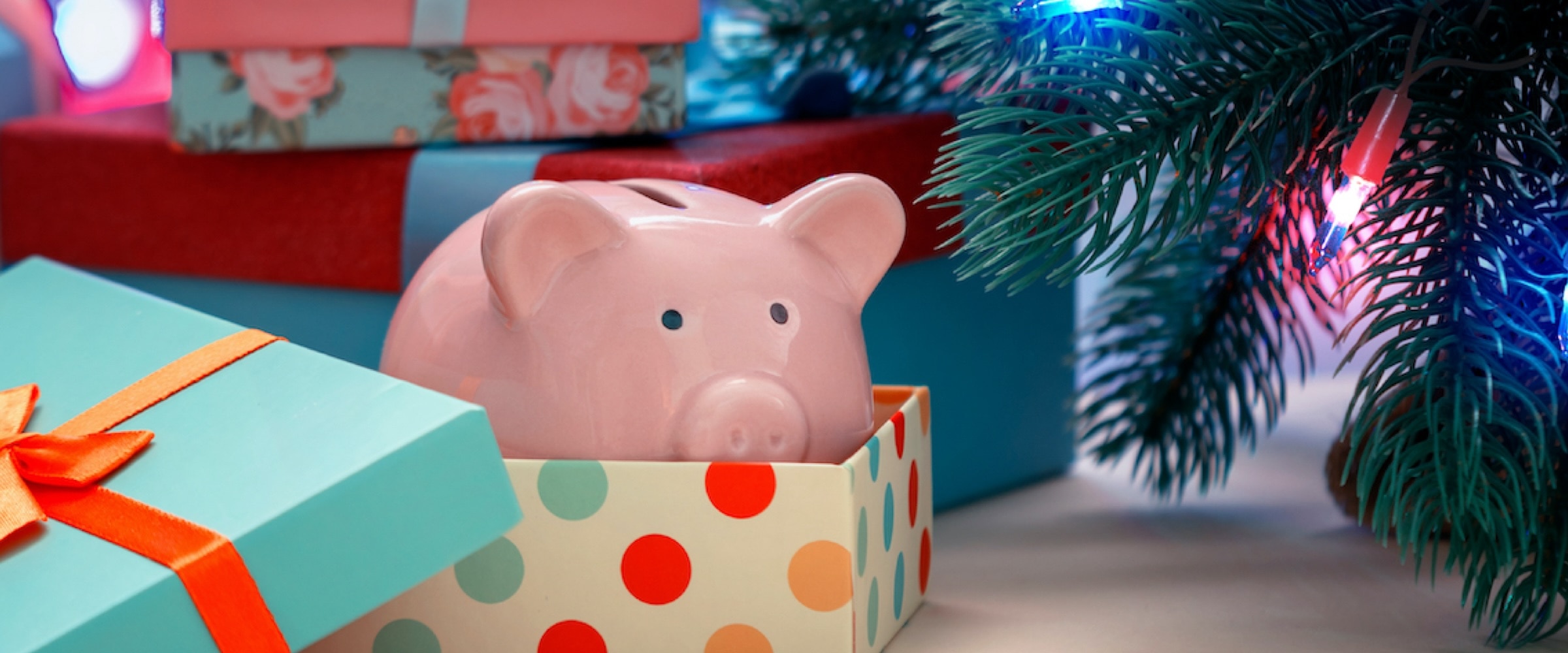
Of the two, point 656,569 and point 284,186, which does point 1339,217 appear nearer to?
point 656,569

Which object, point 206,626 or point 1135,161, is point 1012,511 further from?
point 206,626

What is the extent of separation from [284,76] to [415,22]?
0.10 m

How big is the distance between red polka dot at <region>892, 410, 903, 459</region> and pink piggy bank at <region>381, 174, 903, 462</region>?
18 mm

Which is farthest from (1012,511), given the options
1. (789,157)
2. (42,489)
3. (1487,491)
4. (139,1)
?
(139,1)

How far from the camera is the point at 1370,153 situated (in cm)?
65

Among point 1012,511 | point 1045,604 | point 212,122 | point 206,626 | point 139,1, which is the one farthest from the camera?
point 139,1

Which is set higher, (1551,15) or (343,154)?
(1551,15)

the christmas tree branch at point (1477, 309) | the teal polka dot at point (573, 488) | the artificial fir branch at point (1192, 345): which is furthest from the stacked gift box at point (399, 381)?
the christmas tree branch at point (1477, 309)

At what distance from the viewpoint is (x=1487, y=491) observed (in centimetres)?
65

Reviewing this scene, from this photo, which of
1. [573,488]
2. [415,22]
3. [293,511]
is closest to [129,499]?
[293,511]

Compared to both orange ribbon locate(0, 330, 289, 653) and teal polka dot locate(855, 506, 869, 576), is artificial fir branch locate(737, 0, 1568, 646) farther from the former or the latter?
orange ribbon locate(0, 330, 289, 653)

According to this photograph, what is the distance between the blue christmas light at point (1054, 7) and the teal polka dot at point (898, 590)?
1.01ft

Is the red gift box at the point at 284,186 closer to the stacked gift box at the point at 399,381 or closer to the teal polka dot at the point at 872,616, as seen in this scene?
the stacked gift box at the point at 399,381

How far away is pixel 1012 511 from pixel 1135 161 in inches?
18.1
